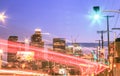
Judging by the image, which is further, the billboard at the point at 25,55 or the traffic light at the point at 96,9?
the billboard at the point at 25,55

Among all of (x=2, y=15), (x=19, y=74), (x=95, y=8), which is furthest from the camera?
(x=19, y=74)

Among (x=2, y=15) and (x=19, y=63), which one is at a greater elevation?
(x=2, y=15)

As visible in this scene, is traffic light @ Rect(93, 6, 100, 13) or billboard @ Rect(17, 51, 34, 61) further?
billboard @ Rect(17, 51, 34, 61)

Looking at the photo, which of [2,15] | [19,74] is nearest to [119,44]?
[19,74]

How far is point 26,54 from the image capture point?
81.6 metres

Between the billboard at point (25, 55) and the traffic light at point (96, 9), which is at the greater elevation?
the traffic light at point (96, 9)

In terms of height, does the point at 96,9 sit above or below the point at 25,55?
above

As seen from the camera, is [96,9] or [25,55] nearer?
[96,9]

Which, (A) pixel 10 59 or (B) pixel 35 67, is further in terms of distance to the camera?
(B) pixel 35 67

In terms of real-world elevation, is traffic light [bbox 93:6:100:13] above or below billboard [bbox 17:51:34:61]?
above

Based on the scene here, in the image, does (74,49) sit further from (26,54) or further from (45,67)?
(26,54)

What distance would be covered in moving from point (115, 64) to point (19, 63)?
42.0 meters

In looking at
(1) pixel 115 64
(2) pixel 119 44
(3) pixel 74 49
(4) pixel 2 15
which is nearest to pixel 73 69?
(3) pixel 74 49

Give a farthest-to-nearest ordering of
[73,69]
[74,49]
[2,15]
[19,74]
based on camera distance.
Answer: [73,69], [74,49], [19,74], [2,15]
